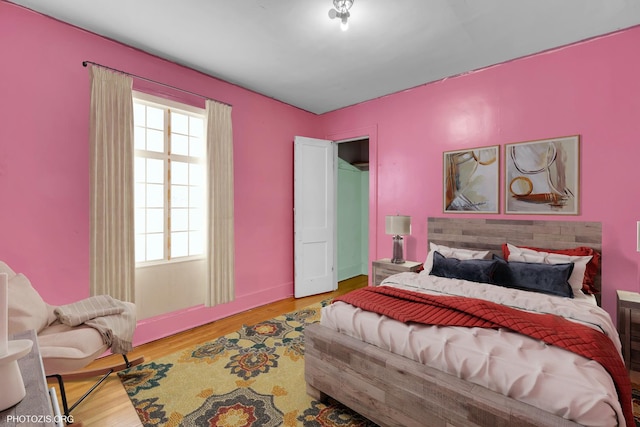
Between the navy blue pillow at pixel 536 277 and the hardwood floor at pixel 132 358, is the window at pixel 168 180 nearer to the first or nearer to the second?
the hardwood floor at pixel 132 358

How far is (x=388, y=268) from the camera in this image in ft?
12.3

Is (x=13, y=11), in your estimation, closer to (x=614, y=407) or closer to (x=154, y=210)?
(x=154, y=210)

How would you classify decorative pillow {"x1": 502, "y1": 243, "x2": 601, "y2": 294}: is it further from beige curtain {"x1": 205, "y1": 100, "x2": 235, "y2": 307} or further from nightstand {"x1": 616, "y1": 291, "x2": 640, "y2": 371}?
beige curtain {"x1": 205, "y1": 100, "x2": 235, "y2": 307}

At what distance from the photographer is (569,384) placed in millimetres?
1321

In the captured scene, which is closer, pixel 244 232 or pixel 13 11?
pixel 13 11

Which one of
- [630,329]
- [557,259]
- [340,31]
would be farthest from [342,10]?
[630,329]

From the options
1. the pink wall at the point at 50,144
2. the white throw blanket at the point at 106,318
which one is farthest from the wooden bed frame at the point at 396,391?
the pink wall at the point at 50,144

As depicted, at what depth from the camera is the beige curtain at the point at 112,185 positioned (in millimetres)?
2674

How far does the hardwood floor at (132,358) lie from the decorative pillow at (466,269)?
6.39 feet

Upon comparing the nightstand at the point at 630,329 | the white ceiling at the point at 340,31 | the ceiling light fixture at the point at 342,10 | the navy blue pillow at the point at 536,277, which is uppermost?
the white ceiling at the point at 340,31

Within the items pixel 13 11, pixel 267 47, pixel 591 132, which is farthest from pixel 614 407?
pixel 13 11

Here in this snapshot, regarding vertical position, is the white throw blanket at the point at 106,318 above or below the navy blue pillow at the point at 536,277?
below

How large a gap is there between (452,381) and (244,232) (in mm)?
3028

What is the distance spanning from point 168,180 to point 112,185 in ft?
2.03
